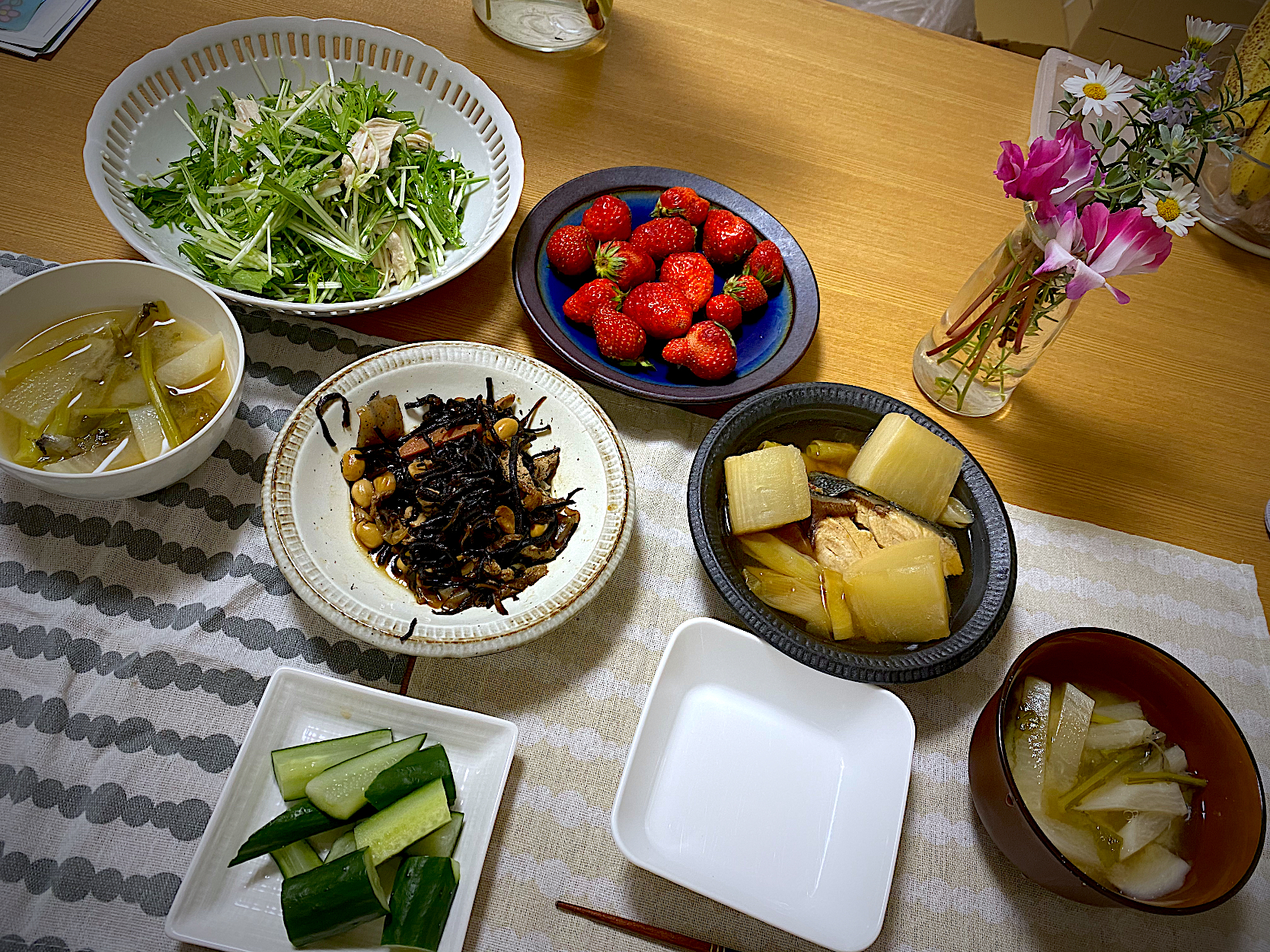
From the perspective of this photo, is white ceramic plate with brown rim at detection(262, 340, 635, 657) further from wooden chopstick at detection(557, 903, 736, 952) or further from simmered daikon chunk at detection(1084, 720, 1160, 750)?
simmered daikon chunk at detection(1084, 720, 1160, 750)

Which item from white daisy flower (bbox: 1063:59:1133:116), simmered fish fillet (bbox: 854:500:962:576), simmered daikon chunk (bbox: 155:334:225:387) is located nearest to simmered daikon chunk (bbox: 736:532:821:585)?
simmered fish fillet (bbox: 854:500:962:576)

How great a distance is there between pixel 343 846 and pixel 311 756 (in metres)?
0.13

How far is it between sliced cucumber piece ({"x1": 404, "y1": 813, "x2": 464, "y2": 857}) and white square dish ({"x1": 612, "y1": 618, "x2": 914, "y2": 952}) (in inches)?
9.1

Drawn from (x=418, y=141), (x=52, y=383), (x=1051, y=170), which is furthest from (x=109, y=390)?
(x=1051, y=170)

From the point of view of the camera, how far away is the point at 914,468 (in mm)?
1414

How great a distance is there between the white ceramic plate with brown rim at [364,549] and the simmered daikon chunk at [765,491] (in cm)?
18

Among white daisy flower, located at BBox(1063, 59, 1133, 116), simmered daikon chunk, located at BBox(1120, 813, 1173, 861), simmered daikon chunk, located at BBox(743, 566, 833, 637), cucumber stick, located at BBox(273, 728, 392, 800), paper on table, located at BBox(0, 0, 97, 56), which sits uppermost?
white daisy flower, located at BBox(1063, 59, 1133, 116)

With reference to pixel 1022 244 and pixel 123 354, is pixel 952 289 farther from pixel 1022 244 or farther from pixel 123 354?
pixel 123 354

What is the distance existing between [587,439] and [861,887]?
847 mm

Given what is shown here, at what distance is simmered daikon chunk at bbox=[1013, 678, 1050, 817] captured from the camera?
1.19 meters

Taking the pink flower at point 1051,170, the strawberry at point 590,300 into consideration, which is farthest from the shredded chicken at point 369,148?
the pink flower at point 1051,170

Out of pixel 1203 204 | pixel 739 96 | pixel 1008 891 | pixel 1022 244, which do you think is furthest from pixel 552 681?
pixel 1203 204

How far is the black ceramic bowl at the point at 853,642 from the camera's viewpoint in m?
1.25

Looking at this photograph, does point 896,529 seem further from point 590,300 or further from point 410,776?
point 410,776
